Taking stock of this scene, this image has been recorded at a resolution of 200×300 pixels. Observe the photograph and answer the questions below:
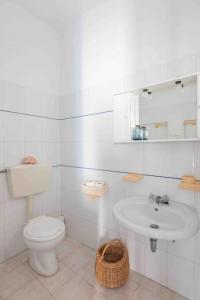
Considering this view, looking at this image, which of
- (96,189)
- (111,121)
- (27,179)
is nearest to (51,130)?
(27,179)

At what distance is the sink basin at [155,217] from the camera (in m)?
0.97

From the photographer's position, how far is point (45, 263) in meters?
Answer: 1.50

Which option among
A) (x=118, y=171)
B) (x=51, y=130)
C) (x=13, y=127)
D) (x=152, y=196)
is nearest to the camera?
(x=152, y=196)

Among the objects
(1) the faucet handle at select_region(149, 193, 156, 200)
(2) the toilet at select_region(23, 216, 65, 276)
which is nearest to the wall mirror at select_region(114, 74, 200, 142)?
(1) the faucet handle at select_region(149, 193, 156, 200)

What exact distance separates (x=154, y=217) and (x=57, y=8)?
2185 millimetres

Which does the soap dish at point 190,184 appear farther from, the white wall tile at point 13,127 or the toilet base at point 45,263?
the white wall tile at point 13,127

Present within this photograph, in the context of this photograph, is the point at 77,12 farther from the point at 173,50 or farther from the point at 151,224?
the point at 151,224

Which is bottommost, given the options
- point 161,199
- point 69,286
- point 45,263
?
point 69,286

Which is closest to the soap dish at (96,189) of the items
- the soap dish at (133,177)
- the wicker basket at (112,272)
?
the soap dish at (133,177)

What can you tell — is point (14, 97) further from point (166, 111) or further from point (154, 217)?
point (154, 217)

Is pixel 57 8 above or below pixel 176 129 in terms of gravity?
above

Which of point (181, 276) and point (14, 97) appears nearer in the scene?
point (181, 276)

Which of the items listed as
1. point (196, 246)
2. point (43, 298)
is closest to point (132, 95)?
point (196, 246)

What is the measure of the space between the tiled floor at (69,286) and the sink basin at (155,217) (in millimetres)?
554
